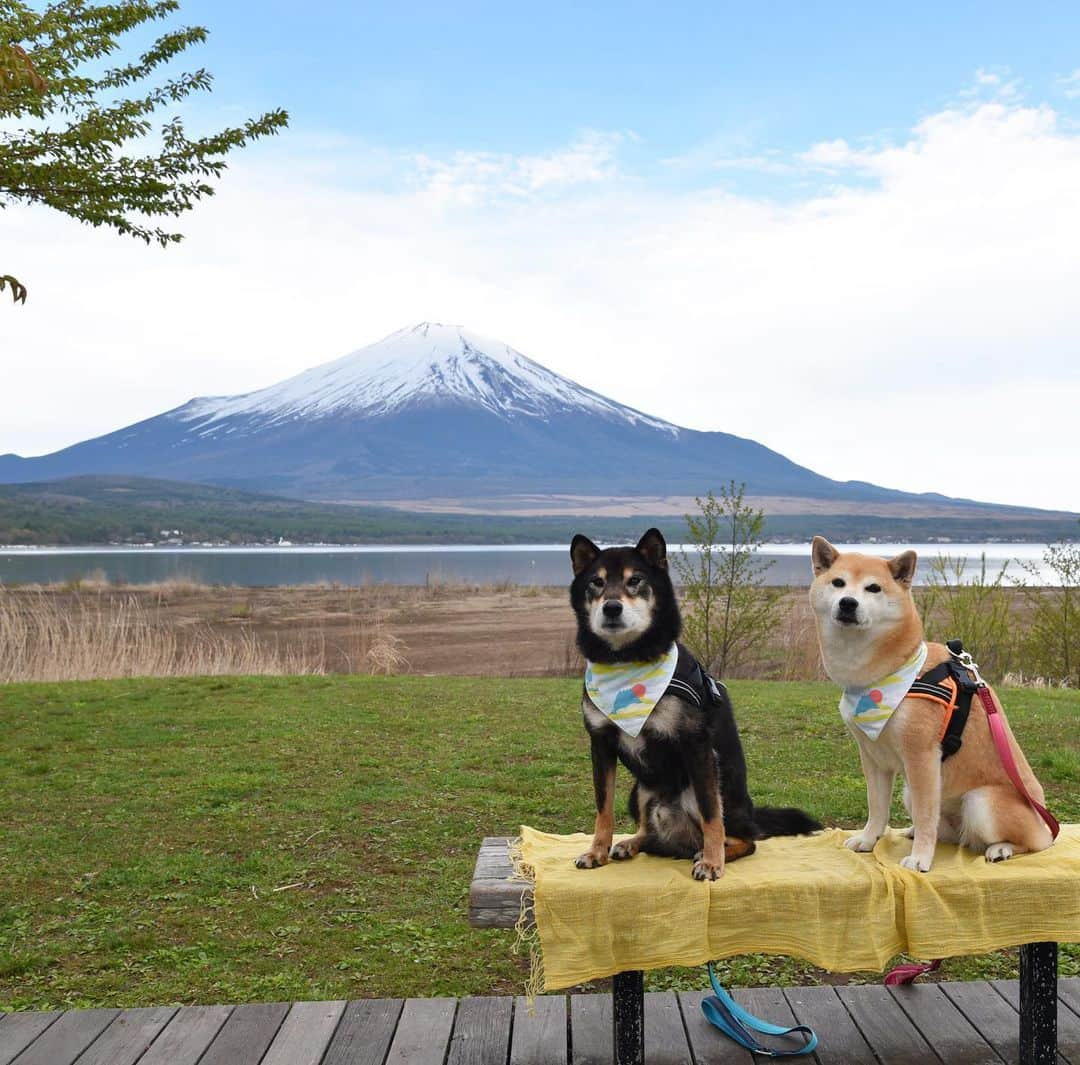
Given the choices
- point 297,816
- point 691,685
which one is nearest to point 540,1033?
point 691,685

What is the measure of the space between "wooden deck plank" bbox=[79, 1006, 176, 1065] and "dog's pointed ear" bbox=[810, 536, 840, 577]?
2.90 m

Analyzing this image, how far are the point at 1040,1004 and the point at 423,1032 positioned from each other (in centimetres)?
213

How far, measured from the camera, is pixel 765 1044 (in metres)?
3.46

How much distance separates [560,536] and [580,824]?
11878 cm

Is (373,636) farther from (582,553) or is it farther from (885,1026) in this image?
(582,553)

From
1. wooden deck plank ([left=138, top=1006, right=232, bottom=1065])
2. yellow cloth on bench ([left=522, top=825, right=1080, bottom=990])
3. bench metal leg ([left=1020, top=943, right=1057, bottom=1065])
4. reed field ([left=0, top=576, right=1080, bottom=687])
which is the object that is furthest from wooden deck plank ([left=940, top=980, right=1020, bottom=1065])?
reed field ([left=0, top=576, right=1080, bottom=687])

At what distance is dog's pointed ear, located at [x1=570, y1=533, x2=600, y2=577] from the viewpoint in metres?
3.10

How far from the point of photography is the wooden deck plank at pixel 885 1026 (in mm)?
3371

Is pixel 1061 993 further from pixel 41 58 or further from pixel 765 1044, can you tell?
pixel 41 58

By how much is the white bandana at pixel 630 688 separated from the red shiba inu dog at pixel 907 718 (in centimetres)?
57

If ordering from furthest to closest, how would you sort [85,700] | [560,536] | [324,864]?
[560,536] → [85,700] → [324,864]

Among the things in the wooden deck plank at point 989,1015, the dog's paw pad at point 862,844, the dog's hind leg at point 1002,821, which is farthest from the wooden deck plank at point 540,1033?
the dog's hind leg at point 1002,821

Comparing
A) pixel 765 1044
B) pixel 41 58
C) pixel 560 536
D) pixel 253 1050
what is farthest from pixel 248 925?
pixel 560 536

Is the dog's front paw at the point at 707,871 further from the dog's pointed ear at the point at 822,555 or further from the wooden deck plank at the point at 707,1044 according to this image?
the dog's pointed ear at the point at 822,555
